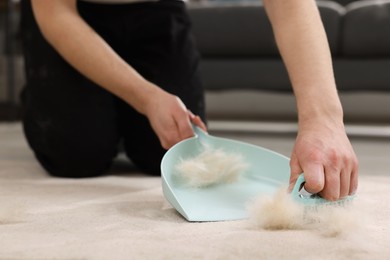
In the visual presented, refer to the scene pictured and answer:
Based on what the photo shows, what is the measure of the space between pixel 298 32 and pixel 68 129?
504 millimetres

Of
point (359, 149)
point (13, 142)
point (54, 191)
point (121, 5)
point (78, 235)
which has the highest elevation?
point (121, 5)

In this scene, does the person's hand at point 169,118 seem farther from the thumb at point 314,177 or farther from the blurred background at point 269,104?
the blurred background at point 269,104

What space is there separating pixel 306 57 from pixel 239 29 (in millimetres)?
1129

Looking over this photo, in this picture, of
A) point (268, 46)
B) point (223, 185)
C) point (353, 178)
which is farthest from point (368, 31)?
point (353, 178)

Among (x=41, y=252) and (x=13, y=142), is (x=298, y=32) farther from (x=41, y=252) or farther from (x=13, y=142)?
(x=13, y=142)

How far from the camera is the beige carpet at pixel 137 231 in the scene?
2.00ft

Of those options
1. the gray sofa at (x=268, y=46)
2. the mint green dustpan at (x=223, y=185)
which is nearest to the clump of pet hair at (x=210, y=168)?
the mint green dustpan at (x=223, y=185)

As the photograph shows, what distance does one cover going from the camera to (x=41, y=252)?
608 millimetres

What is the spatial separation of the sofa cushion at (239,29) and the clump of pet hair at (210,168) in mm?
1011

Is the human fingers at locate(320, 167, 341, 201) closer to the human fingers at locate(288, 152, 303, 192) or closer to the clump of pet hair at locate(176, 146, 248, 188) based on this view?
the human fingers at locate(288, 152, 303, 192)

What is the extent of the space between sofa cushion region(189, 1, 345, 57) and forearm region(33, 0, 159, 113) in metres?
0.96

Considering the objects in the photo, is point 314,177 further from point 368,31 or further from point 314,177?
point 368,31

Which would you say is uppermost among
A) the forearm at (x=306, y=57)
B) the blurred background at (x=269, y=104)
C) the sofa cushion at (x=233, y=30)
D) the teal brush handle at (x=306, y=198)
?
the forearm at (x=306, y=57)

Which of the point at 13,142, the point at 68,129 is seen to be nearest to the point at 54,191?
the point at 68,129
